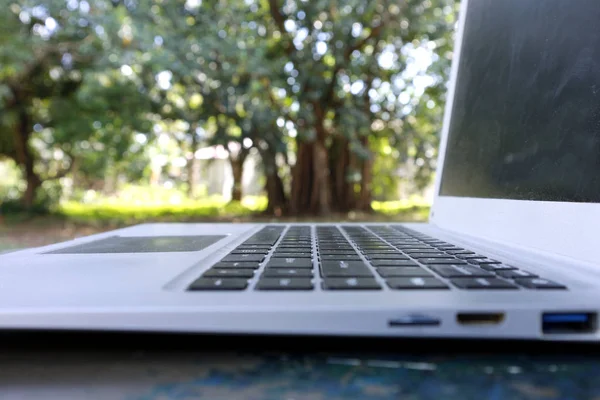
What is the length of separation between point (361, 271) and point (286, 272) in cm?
6

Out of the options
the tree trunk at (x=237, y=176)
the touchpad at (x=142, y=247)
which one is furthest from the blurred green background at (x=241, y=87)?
the touchpad at (x=142, y=247)

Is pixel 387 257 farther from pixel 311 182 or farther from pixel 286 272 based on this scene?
pixel 311 182

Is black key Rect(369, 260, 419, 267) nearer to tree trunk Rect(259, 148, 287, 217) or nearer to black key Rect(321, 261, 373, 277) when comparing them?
black key Rect(321, 261, 373, 277)

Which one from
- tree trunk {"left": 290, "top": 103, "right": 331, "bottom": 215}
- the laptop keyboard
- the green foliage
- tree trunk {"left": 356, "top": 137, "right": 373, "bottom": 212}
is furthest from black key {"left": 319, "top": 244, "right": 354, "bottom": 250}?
tree trunk {"left": 356, "top": 137, "right": 373, "bottom": 212}

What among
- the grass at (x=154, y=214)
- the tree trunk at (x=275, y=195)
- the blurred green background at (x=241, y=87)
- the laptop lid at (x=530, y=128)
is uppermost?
the blurred green background at (x=241, y=87)

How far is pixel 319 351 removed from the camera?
0.96 feet

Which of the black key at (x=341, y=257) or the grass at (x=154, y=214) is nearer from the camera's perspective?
the black key at (x=341, y=257)

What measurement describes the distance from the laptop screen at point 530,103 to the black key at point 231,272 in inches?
12.4

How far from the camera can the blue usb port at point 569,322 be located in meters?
0.28

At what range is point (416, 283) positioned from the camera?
12.7 inches

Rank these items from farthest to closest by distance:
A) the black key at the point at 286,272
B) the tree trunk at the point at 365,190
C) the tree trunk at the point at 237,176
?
1. the tree trunk at the point at 237,176
2. the tree trunk at the point at 365,190
3. the black key at the point at 286,272

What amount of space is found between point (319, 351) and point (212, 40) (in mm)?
2656

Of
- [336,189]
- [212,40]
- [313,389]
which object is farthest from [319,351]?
[336,189]

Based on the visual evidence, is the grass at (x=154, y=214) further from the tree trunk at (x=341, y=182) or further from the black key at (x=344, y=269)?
the black key at (x=344, y=269)
